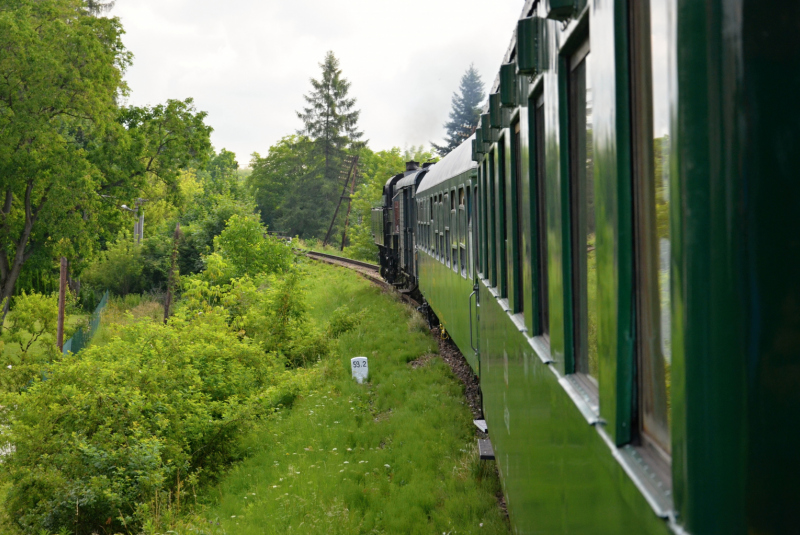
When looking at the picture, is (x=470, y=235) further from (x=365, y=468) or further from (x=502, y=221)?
(x=502, y=221)

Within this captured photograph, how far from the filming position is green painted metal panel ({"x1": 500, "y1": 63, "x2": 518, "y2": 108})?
11.0ft

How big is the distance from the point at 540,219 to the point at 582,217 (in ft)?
2.96

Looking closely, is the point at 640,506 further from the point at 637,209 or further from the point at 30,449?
the point at 30,449

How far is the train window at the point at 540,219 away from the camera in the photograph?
2.93 meters

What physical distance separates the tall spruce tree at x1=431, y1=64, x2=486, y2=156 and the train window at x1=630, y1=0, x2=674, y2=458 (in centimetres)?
6410

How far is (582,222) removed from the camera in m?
2.11

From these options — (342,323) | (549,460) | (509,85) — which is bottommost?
(342,323)

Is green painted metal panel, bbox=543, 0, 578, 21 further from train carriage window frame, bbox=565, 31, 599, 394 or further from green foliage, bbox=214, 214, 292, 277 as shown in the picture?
green foliage, bbox=214, 214, 292, 277

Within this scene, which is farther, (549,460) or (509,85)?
(509,85)

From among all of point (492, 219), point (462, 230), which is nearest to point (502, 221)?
point (492, 219)

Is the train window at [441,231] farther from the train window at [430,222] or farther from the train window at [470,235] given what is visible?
the train window at [470,235]

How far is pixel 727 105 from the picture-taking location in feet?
3.42

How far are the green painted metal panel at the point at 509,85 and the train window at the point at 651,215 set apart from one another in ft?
6.23

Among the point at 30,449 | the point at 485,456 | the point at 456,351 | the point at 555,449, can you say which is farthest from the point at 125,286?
the point at 555,449
